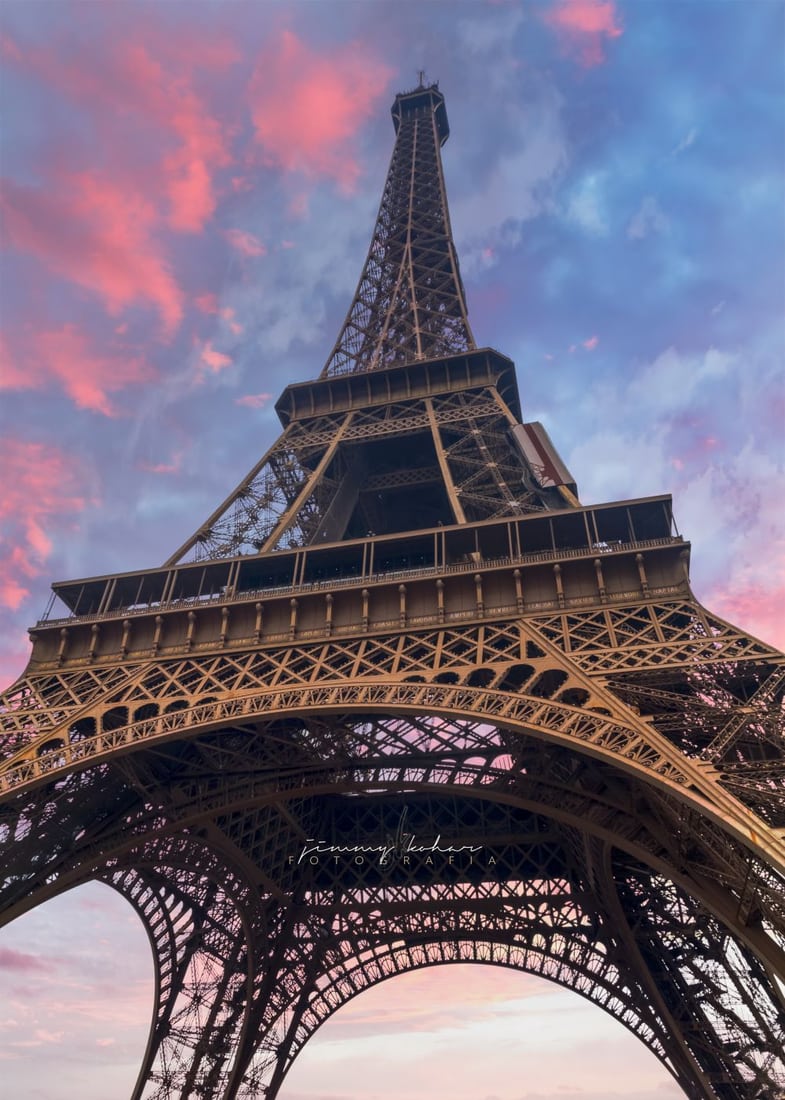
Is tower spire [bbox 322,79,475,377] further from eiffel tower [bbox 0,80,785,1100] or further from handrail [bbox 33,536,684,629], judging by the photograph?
handrail [bbox 33,536,684,629]

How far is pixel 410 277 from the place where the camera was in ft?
145

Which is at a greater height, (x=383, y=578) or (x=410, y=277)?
(x=410, y=277)

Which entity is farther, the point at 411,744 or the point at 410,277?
the point at 410,277

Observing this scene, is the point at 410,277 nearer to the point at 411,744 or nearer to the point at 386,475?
the point at 386,475

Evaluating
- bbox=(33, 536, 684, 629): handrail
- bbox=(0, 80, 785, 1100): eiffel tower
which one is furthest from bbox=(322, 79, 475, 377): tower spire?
bbox=(33, 536, 684, 629): handrail

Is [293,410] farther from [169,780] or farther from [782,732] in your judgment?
[782,732]

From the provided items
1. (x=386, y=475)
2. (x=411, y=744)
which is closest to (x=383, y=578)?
(x=411, y=744)

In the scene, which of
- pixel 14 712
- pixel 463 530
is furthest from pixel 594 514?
pixel 14 712

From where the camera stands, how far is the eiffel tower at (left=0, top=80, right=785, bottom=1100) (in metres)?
18.1

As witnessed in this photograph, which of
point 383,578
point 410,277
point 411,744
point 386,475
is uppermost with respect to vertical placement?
point 410,277

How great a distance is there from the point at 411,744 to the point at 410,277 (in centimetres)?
2889

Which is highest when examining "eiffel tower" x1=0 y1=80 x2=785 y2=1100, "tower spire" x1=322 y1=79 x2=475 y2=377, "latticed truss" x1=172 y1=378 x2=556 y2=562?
"tower spire" x1=322 y1=79 x2=475 y2=377

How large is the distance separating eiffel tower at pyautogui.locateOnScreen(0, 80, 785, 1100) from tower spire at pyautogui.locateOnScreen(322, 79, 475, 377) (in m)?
0.47

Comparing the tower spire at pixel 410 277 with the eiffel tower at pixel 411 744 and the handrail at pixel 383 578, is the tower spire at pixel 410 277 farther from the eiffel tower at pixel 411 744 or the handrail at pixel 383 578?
the handrail at pixel 383 578
